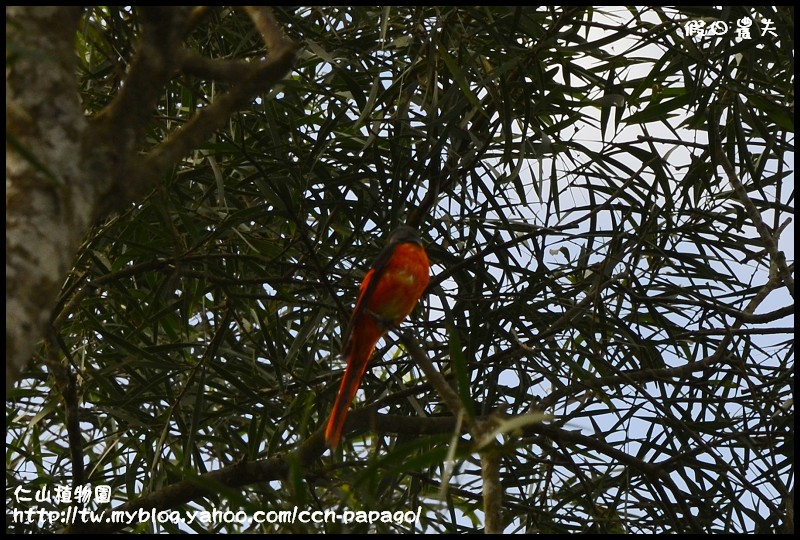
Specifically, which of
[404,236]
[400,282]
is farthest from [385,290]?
[404,236]

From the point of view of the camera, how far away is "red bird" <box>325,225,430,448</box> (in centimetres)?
233

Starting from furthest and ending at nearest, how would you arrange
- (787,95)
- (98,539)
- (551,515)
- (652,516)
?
(787,95) → (652,516) → (551,515) → (98,539)

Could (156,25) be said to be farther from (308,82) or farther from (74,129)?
(308,82)

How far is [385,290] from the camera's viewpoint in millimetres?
2412

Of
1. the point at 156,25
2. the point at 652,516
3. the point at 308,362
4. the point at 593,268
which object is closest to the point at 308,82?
the point at 308,362

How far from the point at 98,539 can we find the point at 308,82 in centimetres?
142

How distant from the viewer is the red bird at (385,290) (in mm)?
2327

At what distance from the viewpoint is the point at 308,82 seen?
2459 millimetres

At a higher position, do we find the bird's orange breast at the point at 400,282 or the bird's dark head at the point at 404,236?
the bird's dark head at the point at 404,236

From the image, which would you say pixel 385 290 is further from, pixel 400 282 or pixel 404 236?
pixel 404 236

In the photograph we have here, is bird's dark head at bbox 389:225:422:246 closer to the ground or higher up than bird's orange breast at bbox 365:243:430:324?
higher up

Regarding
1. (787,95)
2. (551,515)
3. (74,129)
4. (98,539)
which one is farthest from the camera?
(787,95)

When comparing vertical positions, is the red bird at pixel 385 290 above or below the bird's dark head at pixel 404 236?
below

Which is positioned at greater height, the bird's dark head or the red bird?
the bird's dark head
